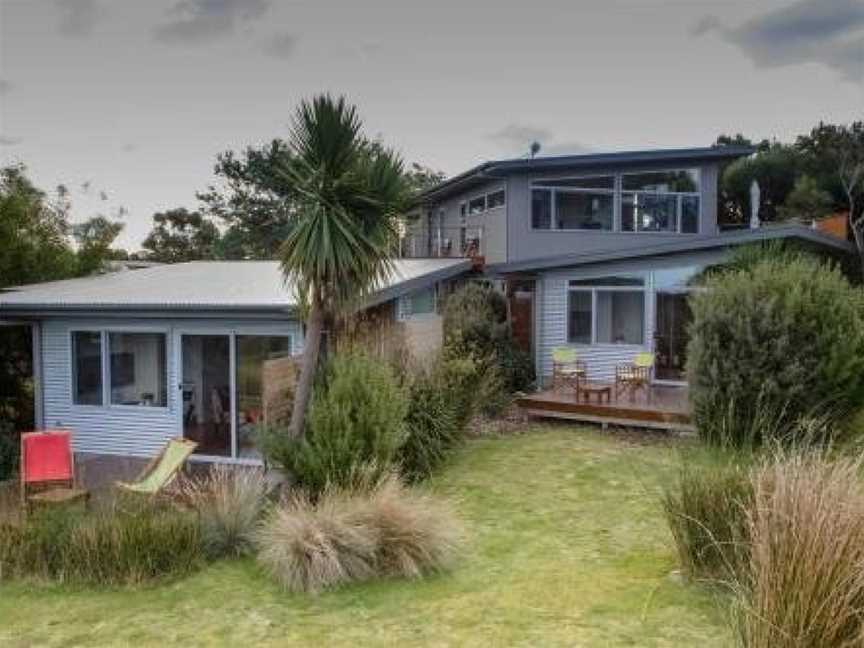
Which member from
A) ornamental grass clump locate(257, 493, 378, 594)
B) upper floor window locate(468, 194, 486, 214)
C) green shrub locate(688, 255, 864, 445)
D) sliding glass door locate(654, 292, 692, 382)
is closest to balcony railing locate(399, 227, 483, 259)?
upper floor window locate(468, 194, 486, 214)

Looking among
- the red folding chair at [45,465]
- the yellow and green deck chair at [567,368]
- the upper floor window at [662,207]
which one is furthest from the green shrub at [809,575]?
the upper floor window at [662,207]

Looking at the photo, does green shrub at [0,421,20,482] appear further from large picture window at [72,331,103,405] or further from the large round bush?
the large round bush

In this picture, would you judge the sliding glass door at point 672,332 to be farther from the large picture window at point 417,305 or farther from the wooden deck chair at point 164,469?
the wooden deck chair at point 164,469

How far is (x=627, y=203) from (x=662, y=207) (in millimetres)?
1057

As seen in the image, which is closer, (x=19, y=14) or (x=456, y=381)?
(x=456, y=381)

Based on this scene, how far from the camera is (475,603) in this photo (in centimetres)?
633

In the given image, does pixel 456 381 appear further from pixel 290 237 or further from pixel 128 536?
pixel 128 536

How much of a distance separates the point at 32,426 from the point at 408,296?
8172mm

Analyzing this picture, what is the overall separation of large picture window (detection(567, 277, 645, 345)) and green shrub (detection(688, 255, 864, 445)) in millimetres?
5198

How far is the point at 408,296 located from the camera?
15.8m

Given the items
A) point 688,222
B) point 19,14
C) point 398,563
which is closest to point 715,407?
point 398,563

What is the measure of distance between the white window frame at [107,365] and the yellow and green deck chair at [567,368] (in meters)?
8.02

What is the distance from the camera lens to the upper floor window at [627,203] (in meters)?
20.8

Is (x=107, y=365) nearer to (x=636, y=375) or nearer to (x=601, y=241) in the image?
(x=636, y=375)
